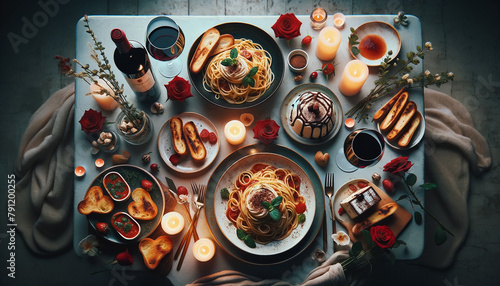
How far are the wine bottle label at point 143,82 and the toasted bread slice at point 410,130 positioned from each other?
1.77 meters

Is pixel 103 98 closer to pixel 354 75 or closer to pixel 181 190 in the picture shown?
pixel 181 190

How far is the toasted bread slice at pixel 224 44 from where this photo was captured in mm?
2480

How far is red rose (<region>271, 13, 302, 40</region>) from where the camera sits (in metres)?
2.42

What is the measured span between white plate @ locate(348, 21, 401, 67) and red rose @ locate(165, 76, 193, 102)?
4.05ft

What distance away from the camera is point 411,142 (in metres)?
2.43

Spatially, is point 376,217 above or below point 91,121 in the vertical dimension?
below

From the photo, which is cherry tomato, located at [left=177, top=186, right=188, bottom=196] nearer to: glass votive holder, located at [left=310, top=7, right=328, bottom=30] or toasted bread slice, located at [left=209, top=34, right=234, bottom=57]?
toasted bread slice, located at [left=209, top=34, right=234, bottom=57]

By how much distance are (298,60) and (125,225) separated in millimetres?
1672

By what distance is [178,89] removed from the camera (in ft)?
7.68

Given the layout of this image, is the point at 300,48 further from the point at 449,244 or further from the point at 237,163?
the point at 449,244

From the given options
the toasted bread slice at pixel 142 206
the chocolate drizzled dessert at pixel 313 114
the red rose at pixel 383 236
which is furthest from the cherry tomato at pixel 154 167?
the red rose at pixel 383 236

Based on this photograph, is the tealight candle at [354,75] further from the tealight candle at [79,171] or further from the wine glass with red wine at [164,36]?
the tealight candle at [79,171]

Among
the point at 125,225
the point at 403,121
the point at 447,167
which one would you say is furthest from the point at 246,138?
the point at 447,167

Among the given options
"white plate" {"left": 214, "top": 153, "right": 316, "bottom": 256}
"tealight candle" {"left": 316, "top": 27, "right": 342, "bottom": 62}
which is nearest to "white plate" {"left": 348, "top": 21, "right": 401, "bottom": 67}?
"tealight candle" {"left": 316, "top": 27, "right": 342, "bottom": 62}
